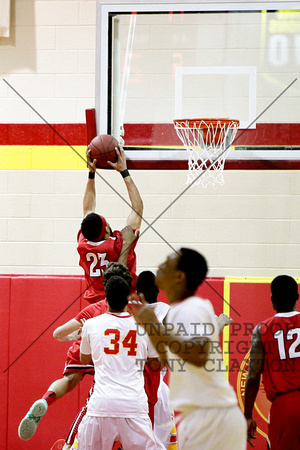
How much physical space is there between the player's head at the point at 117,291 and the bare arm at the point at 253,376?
0.95 meters

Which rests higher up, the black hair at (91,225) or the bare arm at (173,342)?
the black hair at (91,225)

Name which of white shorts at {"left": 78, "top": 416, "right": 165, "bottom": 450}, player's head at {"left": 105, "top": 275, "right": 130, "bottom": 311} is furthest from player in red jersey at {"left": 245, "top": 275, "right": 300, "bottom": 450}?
player's head at {"left": 105, "top": 275, "right": 130, "bottom": 311}

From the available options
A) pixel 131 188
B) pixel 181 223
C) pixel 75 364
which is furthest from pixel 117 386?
pixel 181 223

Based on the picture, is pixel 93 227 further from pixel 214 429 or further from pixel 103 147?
pixel 214 429

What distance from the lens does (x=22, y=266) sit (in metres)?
7.00

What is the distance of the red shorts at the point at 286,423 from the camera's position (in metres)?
4.26

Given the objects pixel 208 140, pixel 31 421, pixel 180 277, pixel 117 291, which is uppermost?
pixel 208 140

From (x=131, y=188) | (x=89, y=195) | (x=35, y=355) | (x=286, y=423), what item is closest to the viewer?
(x=286, y=423)

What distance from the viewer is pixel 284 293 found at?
Result: 439cm

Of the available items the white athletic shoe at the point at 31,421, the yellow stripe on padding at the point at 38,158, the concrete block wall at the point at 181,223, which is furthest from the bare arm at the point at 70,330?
the yellow stripe on padding at the point at 38,158

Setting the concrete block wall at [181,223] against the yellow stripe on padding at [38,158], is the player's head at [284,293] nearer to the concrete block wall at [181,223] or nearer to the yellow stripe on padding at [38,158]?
the concrete block wall at [181,223]

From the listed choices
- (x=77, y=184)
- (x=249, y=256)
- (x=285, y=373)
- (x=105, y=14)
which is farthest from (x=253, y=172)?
(x=285, y=373)

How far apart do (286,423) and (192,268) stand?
1716 millimetres

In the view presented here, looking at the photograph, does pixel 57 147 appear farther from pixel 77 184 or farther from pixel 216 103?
pixel 216 103
